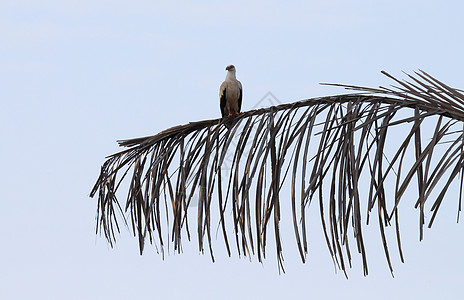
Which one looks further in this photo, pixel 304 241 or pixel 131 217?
pixel 131 217

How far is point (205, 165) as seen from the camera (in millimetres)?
4426

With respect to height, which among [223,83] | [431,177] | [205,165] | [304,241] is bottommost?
[304,241]

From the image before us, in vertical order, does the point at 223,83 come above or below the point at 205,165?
above

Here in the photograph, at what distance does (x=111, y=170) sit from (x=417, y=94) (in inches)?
79.1

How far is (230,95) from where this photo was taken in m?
7.72

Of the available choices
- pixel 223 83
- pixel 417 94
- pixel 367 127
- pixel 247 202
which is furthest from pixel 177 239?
pixel 223 83

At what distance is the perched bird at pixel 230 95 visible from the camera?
7.72 meters

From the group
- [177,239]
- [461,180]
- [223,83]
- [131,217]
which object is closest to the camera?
[461,180]

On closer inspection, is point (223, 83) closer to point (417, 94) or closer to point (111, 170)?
point (111, 170)

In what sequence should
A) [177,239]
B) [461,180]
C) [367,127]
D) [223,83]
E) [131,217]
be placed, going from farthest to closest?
1. [223,83]
2. [131,217]
3. [177,239]
4. [367,127]
5. [461,180]

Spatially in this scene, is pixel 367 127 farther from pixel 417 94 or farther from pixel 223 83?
pixel 223 83

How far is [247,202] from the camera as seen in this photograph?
13.3ft

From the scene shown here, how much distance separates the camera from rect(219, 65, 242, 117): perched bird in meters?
7.72

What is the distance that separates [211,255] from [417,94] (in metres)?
1.43
